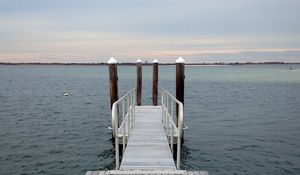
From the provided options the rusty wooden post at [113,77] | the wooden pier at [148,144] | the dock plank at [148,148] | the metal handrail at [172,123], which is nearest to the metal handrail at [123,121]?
the wooden pier at [148,144]

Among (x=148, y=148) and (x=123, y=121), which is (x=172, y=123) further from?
(x=123, y=121)

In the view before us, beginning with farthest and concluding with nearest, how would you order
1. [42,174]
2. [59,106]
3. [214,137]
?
1. [59,106]
2. [214,137]
3. [42,174]

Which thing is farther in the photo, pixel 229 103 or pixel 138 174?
pixel 229 103

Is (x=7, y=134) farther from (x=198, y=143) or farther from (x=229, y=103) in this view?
(x=229, y=103)

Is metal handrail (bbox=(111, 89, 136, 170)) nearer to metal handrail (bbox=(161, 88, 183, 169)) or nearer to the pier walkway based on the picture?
the pier walkway

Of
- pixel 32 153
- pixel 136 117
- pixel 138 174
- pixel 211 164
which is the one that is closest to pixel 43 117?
pixel 32 153

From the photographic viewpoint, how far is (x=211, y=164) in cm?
1112

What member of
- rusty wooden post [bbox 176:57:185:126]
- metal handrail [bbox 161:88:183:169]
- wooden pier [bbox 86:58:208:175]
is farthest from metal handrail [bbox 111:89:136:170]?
rusty wooden post [bbox 176:57:185:126]

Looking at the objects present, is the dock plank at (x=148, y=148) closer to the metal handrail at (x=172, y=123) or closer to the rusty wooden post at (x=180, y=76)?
the metal handrail at (x=172, y=123)

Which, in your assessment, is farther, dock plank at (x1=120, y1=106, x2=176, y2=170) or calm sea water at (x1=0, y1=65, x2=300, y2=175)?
calm sea water at (x1=0, y1=65, x2=300, y2=175)

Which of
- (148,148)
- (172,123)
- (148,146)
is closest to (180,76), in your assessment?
(148,146)

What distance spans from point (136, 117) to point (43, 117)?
952 centimetres

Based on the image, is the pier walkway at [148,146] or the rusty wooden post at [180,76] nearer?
the pier walkway at [148,146]

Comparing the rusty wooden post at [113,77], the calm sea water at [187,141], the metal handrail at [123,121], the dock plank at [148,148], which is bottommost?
the calm sea water at [187,141]
